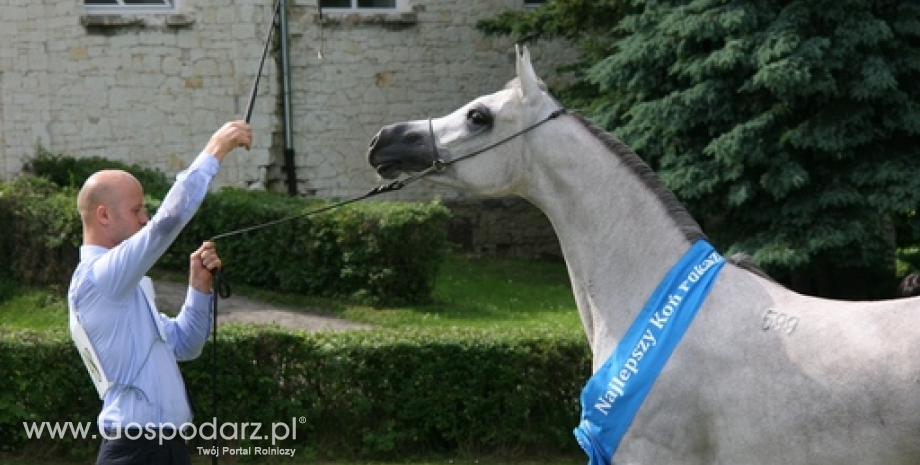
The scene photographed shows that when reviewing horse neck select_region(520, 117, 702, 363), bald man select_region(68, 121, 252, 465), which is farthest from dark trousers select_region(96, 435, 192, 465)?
horse neck select_region(520, 117, 702, 363)

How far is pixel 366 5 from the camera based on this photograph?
18.2m

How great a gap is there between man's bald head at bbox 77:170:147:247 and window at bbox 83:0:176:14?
1251cm

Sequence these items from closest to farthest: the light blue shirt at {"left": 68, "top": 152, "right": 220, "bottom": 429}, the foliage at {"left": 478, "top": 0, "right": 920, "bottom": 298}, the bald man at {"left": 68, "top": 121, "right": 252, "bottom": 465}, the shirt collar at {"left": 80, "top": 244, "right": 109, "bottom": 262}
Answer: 1. the light blue shirt at {"left": 68, "top": 152, "right": 220, "bottom": 429}
2. the bald man at {"left": 68, "top": 121, "right": 252, "bottom": 465}
3. the shirt collar at {"left": 80, "top": 244, "right": 109, "bottom": 262}
4. the foliage at {"left": 478, "top": 0, "right": 920, "bottom": 298}

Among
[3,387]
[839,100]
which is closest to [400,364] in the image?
[3,387]

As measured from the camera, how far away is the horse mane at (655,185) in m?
5.07

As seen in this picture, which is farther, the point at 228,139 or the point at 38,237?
the point at 38,237

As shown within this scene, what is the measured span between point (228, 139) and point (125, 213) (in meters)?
0.49

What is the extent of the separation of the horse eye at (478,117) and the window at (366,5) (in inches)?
508

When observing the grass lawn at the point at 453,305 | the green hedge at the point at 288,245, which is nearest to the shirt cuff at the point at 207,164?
the grass lawn at the point at 453,305

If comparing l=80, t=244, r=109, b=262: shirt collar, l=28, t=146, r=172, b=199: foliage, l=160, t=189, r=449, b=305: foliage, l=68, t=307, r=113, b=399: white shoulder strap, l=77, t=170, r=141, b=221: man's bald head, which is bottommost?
l=160, t=189, r=449, b=305: foliage

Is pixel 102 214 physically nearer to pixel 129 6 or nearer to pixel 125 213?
pixel 125 213

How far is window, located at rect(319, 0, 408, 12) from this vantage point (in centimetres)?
1805

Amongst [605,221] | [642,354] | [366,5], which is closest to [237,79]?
[366,5]

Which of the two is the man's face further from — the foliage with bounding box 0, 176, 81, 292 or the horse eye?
the foliage with bounding box 0, 176, 81, 292
